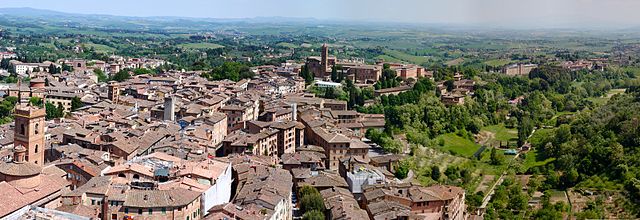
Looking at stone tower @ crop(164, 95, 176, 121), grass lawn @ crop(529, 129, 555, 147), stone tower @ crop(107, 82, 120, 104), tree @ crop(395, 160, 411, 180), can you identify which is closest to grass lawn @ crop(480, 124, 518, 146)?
grass lawn @ crop(529, 129, 555, 147)

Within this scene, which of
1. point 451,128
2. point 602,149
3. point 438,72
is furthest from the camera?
point 438,72

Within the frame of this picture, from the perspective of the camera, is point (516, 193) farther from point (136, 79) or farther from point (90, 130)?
point (136, 79)

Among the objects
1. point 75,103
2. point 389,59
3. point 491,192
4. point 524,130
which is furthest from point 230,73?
point 389,59

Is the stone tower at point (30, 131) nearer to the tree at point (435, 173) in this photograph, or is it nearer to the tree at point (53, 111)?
the tree at point (53, 111)

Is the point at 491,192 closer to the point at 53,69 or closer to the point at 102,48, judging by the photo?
the point at 53,69

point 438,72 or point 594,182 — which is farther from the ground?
point 438,72

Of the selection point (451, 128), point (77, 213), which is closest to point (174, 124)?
point (77, 213)

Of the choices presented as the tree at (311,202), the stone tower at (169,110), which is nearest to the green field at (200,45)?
the stone tower at (169,110)
